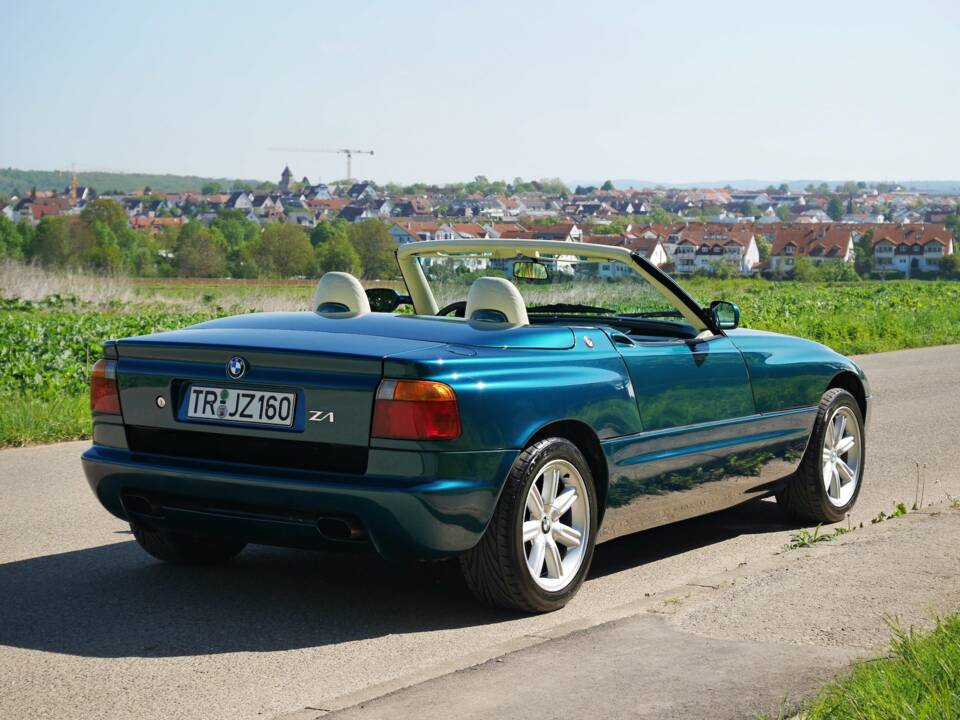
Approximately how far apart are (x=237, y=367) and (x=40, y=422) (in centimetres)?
652

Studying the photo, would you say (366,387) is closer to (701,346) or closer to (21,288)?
(701,346)

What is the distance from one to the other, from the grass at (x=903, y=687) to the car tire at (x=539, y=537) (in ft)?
4.84

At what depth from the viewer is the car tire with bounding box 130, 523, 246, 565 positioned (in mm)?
6465

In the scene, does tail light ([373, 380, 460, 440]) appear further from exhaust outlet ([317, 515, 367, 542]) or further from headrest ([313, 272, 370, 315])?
headrest ([313, 272, 370, 315])

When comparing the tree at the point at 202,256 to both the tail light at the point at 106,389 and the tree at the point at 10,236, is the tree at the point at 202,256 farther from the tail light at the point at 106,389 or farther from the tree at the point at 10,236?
the tail light at the point at 106,389

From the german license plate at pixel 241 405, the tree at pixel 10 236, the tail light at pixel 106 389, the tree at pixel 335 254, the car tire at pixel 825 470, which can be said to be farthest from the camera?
the tree at pixel 10 236

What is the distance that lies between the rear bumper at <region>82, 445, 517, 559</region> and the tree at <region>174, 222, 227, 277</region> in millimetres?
70187

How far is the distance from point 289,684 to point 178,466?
4.01ft

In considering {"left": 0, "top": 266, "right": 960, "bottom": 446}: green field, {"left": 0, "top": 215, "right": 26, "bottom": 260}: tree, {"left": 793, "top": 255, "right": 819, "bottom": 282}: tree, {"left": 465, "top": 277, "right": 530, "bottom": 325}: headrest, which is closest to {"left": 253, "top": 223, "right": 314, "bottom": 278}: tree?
{"left": 0, "top": 266, "right": 960, "bottom": 446}: green field

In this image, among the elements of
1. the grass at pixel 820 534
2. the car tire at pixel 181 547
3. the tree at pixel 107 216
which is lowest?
the tree at pixel 107 216

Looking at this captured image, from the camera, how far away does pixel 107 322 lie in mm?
20688

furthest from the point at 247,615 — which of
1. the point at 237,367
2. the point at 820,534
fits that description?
the point at 820,534

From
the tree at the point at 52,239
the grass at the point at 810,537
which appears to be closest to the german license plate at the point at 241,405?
the grass at the point at 810,537

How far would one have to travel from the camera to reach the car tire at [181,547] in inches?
255
